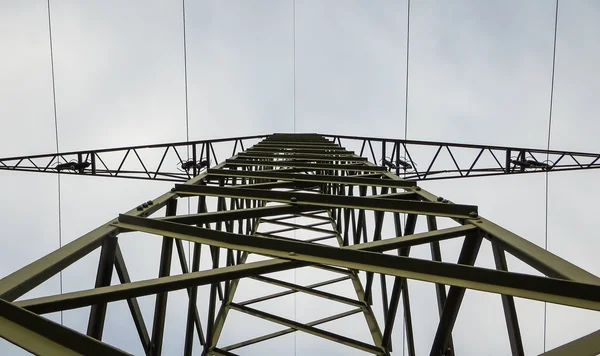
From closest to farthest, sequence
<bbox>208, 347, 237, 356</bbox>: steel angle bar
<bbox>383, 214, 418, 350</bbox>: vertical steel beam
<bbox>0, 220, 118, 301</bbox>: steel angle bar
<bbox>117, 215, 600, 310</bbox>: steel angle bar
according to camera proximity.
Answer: <bbox>117, 215, 600, 310</bbox>: steel angle bar
<bbox>0, 220, 118, 301</bbox>: steel angle bar
<bbox>383, 214, 418, 350</bbox>: vertical steel beam
<bbox>208, 347, 237, 356</bbox>: steel angle bar

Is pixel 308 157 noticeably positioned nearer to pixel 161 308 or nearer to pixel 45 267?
pixel 161 308

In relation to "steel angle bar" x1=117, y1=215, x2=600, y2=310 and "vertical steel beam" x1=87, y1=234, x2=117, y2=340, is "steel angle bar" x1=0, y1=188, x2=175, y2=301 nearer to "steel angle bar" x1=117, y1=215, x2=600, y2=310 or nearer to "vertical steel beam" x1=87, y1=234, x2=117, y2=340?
"vertical steel beam" x1=87, y1=234, x2=117, y2=340

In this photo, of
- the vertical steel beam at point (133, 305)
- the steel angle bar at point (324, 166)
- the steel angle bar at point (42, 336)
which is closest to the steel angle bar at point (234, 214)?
the vertical steel beam at point (133, 305)

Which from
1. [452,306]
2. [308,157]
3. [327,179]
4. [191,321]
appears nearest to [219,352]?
[191,321]

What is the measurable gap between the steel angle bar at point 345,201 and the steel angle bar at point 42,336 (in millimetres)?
2686

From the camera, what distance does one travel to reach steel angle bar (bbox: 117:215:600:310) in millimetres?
2314

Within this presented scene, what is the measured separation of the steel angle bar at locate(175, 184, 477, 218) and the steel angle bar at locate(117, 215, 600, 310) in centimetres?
119

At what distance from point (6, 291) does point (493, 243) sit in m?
3.90

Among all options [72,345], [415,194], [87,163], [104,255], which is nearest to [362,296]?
[415,194]

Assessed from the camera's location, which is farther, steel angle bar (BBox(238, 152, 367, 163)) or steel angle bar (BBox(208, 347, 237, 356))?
steel angle bar (BBox(238, 152, 367, 163))

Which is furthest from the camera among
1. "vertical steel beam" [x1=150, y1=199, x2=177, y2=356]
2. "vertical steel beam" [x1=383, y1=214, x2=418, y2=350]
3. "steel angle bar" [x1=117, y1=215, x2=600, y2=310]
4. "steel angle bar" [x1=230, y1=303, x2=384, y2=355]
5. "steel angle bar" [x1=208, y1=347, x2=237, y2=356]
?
"steel angle bar" [x1=208, y1=347, x2=237, y2=356]

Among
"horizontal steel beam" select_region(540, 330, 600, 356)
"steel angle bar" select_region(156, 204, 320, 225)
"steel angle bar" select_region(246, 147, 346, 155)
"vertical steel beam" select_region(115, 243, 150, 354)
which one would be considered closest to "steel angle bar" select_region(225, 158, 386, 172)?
"steel angle bar" select_region(246, 147, 346, 155)

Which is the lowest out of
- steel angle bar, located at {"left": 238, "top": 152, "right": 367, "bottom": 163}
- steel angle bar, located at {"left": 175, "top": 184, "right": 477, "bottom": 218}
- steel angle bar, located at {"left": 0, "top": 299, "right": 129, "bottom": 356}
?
steel angle bar, located at {"left": 0, "top": 299, "right": 129, "bottom": 356}

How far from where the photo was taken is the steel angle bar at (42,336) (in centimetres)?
193
